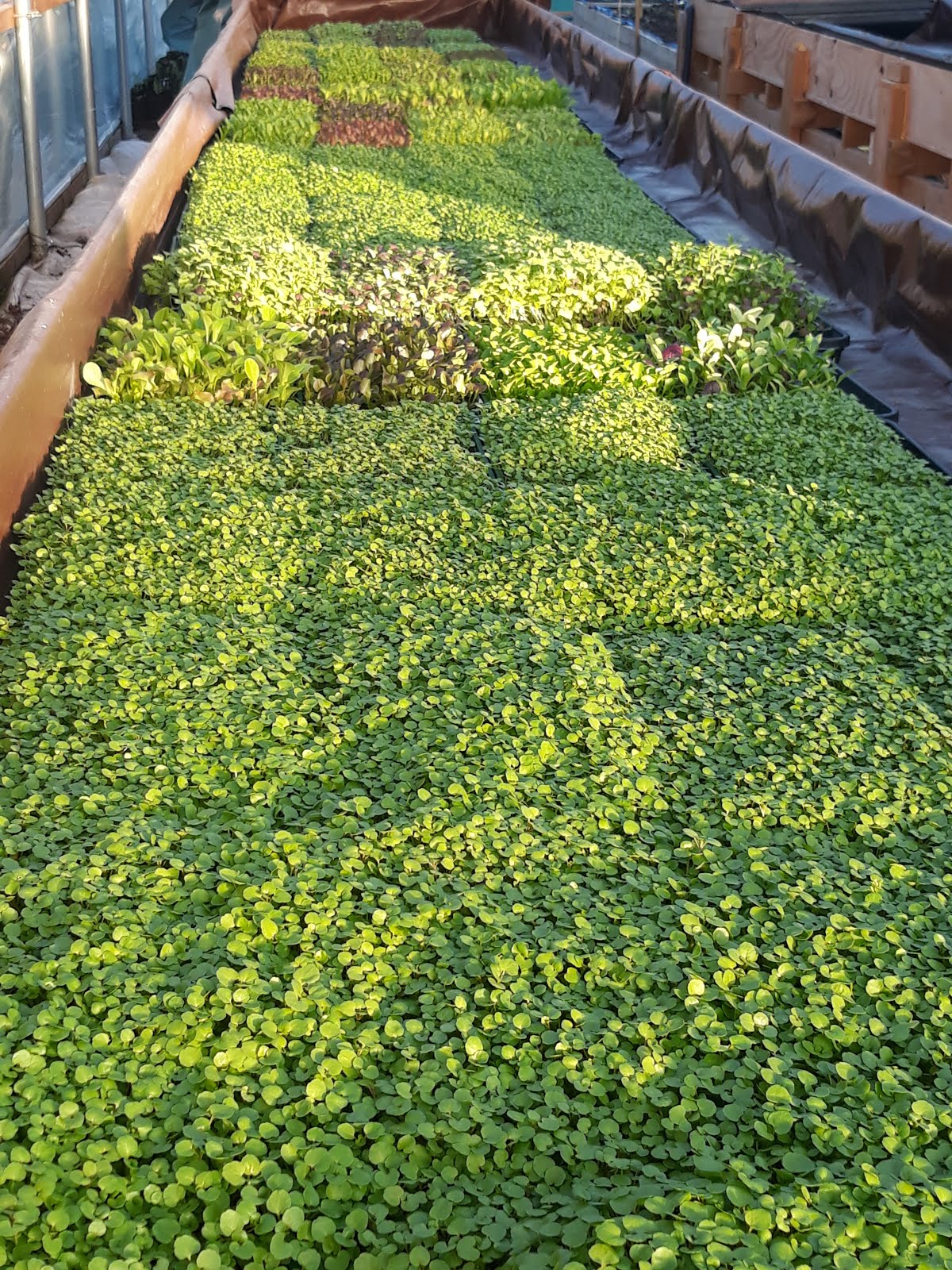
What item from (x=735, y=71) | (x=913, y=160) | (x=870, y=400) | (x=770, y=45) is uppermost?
(x=770, y=45)

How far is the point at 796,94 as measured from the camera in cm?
1150

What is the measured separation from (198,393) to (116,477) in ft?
3.36

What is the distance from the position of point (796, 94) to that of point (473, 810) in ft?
33.8

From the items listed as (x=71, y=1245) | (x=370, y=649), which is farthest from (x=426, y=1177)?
(x=370, y=649)

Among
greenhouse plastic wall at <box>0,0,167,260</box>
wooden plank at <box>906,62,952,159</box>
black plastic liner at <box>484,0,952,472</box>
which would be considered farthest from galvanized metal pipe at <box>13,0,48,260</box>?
wooden plank at <box>906,62,952,159</box>

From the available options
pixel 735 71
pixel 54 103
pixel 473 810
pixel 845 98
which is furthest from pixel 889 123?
pixel 473 810

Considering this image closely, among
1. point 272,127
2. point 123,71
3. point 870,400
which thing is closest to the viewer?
point 870,400

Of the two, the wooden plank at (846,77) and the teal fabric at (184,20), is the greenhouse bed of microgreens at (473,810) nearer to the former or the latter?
the wooden plank at (846,77)

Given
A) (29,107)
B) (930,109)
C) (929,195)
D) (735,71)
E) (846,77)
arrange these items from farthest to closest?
(735,71) < (846,77) < (929,195) < (29,107) < (930,109)

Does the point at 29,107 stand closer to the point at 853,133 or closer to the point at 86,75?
the point at 86,75

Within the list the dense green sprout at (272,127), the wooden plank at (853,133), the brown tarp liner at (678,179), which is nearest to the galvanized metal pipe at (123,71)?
the brown tarp liner at (678,179)

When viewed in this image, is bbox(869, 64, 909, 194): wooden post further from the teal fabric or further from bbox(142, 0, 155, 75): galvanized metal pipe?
the teal fabric

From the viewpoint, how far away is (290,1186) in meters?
2.27

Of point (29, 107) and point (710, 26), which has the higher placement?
point (710, 26)
